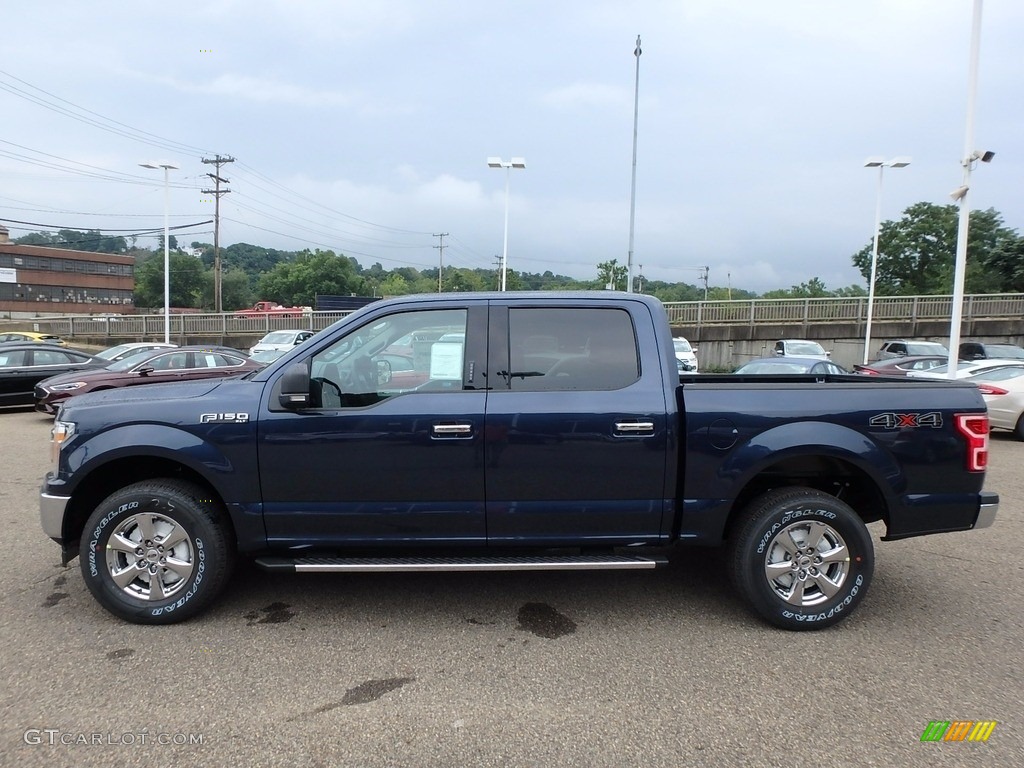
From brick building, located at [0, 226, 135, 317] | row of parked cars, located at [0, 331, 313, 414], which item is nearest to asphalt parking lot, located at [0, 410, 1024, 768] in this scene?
row of parked cars, located at [0, 331, 313, 414]

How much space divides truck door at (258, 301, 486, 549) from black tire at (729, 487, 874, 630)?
1.62 m

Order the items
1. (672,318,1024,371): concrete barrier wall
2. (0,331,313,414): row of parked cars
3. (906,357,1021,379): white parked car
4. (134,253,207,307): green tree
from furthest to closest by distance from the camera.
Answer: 1. (134,253,207,307): green tree
2. (672,318,1024,371): concrete barrier wall
3. (0,331,313,414): row of parked cars
4. (906,357,1021,379): white parked car

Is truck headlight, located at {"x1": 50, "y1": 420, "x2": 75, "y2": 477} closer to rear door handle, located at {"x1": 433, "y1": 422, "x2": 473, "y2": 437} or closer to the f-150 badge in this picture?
the f-150 badge

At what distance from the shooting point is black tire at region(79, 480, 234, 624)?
3.72 m

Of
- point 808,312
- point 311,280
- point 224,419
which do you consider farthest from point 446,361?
point 311,280

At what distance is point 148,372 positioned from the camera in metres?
12.7

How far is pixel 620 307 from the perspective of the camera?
157 inches

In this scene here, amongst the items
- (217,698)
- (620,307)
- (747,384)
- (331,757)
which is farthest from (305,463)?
(747,384)

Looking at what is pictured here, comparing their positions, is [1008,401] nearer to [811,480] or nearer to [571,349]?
[811,480]

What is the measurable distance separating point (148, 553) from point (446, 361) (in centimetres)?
207

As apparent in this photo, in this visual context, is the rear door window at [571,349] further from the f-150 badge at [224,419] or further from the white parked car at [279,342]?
the white parked car at [279,342]

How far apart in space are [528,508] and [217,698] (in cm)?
182

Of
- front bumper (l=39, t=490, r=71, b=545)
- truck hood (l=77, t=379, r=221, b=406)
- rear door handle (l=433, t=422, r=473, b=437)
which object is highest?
truck hood (l=77, t=379, r=221, b=406)

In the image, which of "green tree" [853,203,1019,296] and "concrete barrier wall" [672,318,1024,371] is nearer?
"concrete barrier wall" [672,318,1024,371]
